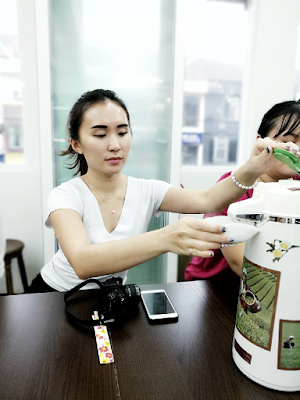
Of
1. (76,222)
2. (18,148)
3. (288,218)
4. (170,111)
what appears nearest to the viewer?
(288,218)

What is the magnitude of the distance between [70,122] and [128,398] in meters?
1.00

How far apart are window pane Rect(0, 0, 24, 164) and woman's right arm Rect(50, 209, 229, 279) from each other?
71.5 inches

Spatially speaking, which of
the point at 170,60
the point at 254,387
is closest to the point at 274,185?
the point at 254,387

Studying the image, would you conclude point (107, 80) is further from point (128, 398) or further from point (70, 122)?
point (128, 398)

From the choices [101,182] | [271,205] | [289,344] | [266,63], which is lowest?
[289,344]

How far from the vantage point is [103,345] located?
683 millimetres

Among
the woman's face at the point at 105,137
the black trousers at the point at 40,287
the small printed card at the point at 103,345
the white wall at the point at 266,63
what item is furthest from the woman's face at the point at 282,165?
the white wall at the point at 266,63

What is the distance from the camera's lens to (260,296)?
21.5 inches

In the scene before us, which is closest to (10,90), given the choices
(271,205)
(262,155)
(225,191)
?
(225,191)

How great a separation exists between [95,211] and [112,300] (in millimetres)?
453

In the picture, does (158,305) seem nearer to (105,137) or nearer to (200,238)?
(200,238)

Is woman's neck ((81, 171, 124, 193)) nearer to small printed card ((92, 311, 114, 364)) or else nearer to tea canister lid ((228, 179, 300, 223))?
small printed card ((92, 311, 114, 364))

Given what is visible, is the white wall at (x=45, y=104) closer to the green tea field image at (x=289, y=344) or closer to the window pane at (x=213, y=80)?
the window pane at (x=213, y=80)

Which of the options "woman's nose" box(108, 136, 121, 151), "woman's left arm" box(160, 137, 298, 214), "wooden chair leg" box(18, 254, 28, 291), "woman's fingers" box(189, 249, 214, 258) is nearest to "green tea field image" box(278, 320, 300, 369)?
"woman's fingers" box(189, 249, 214, 258)
